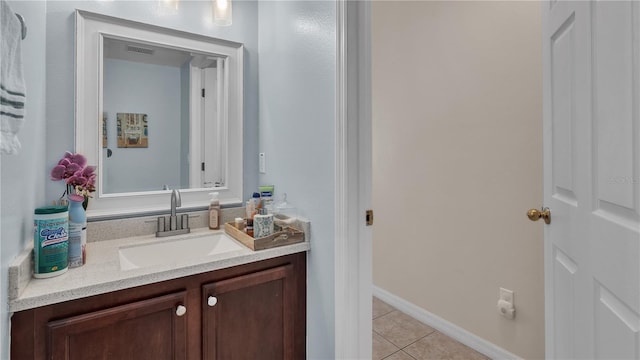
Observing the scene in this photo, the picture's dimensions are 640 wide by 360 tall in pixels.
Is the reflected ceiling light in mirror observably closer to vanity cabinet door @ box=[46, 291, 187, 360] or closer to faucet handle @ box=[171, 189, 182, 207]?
faucet handle @ box=[171, 189, 182, 207]

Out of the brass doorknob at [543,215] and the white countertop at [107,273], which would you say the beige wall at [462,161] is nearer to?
the brass doorknob at [543,215]

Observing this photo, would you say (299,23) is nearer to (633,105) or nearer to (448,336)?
(633,105)

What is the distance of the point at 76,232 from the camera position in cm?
117

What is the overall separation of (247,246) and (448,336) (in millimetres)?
1576

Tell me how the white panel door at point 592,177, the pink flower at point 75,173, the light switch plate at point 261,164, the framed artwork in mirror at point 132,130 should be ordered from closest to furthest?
1. the white panel door at point 592,177
2. the pink flower at point 75,173
3. the framed artwork in mirror at point 132,130
4. the light switch plate at point 261,164

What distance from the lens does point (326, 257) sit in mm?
1365

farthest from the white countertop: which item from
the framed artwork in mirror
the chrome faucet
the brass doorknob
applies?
the brass doorknob

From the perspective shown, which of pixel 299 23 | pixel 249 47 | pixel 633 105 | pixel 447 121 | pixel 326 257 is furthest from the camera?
pixel 447 121

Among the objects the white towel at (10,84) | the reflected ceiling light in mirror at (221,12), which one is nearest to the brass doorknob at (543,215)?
the white towel at (10,84)

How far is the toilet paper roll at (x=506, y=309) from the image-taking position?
1.77 metres

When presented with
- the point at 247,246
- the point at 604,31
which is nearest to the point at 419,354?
the point at 247,246

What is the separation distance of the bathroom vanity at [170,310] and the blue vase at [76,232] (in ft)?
0.14

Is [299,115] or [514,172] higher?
[299,115]

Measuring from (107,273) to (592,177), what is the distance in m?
1.47
